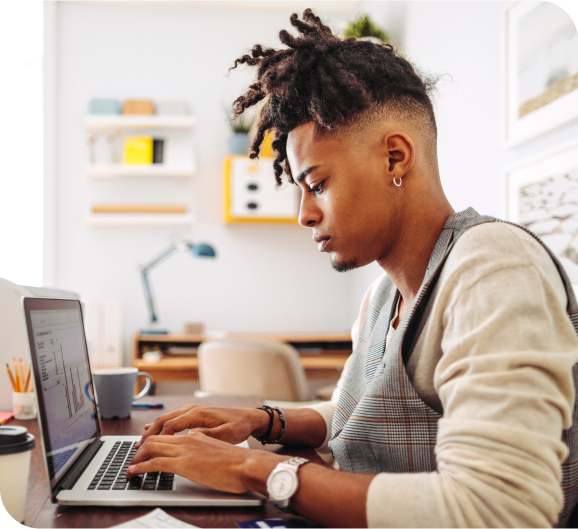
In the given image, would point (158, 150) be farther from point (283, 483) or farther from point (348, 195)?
point (283, 483)

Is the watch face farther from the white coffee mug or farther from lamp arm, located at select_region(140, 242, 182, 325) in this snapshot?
lamp arm, located at select_region(140, 242, 182, 325)

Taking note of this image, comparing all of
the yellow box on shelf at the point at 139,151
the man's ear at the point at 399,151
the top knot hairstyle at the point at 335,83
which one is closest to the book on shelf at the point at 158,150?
the yellow box on shelf at the point at 139,151

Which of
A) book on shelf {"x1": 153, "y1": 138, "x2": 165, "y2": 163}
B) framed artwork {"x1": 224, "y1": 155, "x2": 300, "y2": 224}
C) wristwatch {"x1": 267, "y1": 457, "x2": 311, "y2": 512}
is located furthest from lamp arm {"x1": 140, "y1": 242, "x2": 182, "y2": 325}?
wristwatch {"x1": 267, "y1": 457, "x2": 311, "y2": 512}

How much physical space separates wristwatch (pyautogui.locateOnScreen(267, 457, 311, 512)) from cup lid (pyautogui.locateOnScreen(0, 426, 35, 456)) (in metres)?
0.29

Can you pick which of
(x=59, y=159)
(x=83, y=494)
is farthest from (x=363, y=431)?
(x=59, y=159)

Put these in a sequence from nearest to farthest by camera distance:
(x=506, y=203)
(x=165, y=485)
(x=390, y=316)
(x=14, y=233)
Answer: (x=165, y=485) → (x=390, y=316) → (x=506, y=203) → (x=14, y=233)

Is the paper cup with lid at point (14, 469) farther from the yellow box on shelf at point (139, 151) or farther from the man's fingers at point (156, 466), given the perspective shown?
the yellow box on shelf at point (139, 151)

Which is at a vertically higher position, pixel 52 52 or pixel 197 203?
pixel 52 52

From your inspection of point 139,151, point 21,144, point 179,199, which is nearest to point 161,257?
point 179,199

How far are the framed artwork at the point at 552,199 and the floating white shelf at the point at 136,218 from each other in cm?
216

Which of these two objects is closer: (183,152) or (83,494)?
(83,494)

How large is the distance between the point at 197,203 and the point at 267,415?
8.82 ft

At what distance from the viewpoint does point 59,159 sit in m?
3.40

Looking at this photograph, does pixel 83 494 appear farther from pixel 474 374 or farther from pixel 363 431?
pixel 474 374
